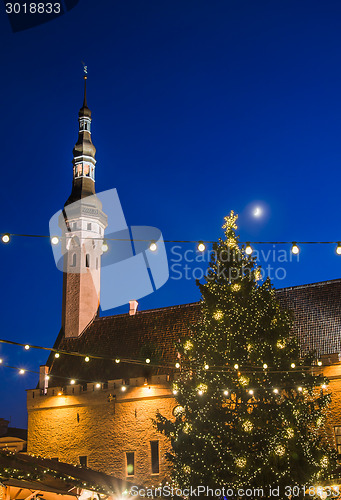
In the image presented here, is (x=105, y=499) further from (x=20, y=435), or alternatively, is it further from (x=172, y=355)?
(x=20, y=435)

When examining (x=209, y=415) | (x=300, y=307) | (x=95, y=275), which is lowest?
(x=209, y=415)

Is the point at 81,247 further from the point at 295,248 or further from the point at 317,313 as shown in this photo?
the point at 295,248

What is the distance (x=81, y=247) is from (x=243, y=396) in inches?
677

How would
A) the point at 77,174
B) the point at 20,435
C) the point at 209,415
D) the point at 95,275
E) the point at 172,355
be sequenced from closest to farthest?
1. the point at 209,415
2. the point at 172,355
3. the point at 95,275
4. the point at 77,174
5. the point at 20,435

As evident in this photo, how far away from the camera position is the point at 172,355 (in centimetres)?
2592

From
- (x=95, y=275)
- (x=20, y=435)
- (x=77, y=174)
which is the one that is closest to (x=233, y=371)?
(x=95, y=275)

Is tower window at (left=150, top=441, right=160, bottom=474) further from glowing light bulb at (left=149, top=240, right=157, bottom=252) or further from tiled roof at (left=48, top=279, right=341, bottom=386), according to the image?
glowing light bulb at (left=149, top=240, right=157, bottom=252)

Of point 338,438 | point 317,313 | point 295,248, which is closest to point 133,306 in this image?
point 317,313

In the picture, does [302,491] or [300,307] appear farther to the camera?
[300,307]

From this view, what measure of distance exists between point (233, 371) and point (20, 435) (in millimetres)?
34235

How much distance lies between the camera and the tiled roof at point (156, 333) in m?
24.2

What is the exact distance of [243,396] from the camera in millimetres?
17781

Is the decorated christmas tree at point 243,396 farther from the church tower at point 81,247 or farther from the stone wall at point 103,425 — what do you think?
the church tower at point 81,247

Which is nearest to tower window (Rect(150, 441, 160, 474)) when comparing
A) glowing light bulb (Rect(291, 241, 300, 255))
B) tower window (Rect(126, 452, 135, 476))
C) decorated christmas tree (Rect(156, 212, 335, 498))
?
tower window (Rect(126, 452, 135, 476))
